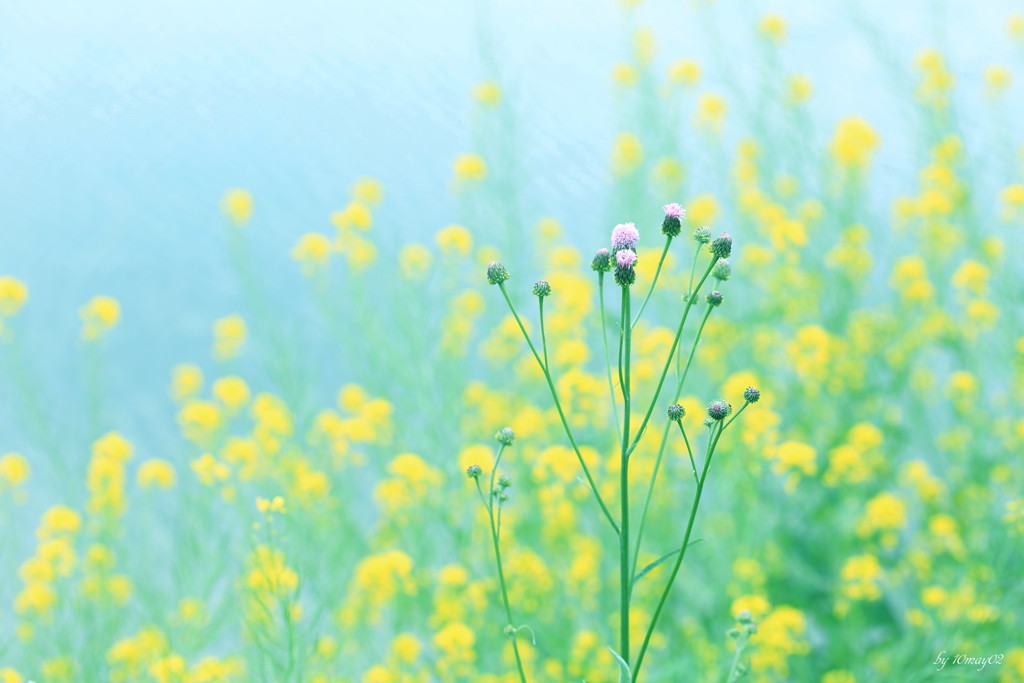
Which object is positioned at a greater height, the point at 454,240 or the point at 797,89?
the point at 797,89

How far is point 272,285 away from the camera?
3.14 meters

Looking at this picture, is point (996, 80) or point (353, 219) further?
point (996, 80)

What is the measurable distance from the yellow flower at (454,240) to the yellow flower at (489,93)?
53 cm

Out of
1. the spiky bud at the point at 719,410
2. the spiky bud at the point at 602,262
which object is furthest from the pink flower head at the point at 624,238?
the spiky bud at the point at 719,410

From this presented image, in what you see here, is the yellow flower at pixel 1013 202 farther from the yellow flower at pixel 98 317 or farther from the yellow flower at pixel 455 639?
the yellow flower at pixel 98 317

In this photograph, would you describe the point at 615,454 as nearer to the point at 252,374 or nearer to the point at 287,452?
the point at 287,452

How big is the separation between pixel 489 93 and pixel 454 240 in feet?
Result: 1.93

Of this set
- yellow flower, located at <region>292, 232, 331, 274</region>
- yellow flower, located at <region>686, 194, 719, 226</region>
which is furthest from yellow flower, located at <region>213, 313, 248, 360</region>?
yellow flower, located at <region>686, 194, 719, 226</region>

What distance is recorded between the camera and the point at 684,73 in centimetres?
302

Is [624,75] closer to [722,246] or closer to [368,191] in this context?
[368,191]

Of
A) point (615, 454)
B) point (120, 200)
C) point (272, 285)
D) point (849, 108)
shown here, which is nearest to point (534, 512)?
point (615, 454)

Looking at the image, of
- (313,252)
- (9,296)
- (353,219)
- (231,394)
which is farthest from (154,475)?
(353,219)

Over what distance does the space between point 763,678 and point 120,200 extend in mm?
2451

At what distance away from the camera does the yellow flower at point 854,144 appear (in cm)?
294
